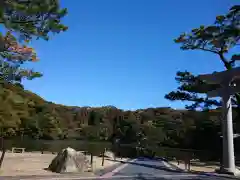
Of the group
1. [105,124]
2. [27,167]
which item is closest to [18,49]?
[27,167]

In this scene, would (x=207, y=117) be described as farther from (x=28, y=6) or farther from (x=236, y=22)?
(x=28, y=6)

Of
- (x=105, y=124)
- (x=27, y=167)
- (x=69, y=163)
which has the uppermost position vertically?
(x=105, y=124)

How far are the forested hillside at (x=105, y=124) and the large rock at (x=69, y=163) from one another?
51.0 feet

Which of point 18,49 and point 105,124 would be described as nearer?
point 18,49

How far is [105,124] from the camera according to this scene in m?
90.2

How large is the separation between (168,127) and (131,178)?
125 feet

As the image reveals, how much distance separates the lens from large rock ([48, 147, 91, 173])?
14.3 meters

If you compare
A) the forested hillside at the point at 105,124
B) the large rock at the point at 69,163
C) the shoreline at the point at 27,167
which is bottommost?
the shoreline at the point at 27,167

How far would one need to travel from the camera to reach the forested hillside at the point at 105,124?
34.7 m

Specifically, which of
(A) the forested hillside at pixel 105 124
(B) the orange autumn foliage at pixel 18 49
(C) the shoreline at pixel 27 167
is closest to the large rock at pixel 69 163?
(C) the shoreline at pixel 27 167

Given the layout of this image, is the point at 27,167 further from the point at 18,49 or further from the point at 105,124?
the point at 105,124

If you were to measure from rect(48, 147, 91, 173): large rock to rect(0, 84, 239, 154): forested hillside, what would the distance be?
A: 15.5 m

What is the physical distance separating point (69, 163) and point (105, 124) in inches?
2991

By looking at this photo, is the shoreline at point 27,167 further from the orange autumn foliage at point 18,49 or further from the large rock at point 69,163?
the orange autumn foliage at point 18,49
